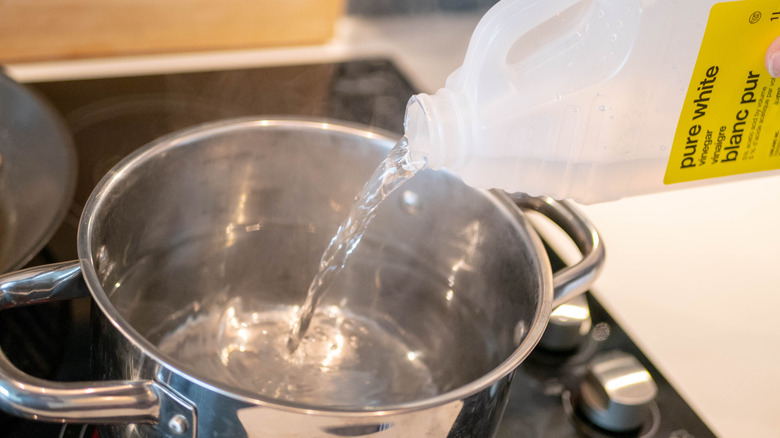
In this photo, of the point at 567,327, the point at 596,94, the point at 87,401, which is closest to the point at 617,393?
the point at 567,327

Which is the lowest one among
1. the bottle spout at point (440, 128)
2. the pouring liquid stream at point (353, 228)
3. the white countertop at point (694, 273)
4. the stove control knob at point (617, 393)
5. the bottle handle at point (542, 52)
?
the white countertop at point (694, 273)

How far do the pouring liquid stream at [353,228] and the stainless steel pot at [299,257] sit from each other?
34 mm

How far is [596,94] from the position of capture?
514 mm

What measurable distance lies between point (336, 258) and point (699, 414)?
312mm

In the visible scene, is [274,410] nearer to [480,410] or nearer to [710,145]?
[480,410]

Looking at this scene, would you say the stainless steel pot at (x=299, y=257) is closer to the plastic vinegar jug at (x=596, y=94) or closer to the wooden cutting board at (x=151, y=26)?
the plastic vinegar jug at (x=596, y=94)

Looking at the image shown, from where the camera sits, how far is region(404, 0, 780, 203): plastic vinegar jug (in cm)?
50

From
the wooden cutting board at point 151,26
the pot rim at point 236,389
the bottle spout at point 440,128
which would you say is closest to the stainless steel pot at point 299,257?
the pot rim at point 236,389

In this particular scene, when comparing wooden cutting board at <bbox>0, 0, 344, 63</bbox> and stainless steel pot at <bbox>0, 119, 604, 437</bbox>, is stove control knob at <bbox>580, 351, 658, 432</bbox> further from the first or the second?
wooden cutting board at <bbox>0, 0, 344, 63</bbox>

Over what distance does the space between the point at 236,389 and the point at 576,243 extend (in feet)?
0.98

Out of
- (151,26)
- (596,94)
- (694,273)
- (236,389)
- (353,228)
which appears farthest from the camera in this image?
(151,26)

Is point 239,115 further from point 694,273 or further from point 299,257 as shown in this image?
point 694,273

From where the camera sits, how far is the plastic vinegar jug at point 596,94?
0.50 m

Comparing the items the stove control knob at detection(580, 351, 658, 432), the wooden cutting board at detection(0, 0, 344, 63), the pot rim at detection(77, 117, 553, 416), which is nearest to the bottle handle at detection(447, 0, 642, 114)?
the pot rim at detection(77, 117, 553, 416)
